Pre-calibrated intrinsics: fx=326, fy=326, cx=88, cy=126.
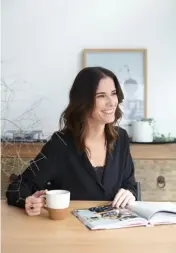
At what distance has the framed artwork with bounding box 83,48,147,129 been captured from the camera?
2559 mm

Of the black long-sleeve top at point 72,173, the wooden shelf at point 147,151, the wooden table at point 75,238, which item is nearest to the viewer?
the wooden table at point 75,238

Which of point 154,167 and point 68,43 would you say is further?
point 68,43

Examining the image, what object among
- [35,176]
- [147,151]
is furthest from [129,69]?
[35,176]

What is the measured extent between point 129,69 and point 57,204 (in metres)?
1.68

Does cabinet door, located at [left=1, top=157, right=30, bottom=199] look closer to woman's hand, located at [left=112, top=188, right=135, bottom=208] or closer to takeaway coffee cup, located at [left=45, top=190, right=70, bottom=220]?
takeaway coffee cup, located at [left=45, top=190, right=70, bottom=220]

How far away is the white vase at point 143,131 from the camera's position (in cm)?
242

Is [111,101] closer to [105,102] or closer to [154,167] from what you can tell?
[105,102]

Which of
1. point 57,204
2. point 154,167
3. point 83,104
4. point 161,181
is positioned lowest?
point 161,181

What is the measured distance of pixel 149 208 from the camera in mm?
1161

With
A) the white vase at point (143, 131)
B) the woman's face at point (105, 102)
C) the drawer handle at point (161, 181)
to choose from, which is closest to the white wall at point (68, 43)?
the white vase at point (143, 131)

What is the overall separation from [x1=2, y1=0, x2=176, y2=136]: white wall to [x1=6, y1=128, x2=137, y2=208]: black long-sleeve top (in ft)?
3.33

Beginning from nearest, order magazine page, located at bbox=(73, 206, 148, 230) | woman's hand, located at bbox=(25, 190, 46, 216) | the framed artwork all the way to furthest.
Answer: magazine page, located at bbox=(73, 206, 148, 230) < woman's hand, located at bbox=(25, 190, 46, 216) < the framed artwork

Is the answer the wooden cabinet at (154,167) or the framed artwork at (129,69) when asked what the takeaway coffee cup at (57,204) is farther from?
the framed artwork at (129,69)

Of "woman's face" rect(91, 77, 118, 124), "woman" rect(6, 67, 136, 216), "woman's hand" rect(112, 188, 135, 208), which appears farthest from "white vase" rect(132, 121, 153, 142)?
"woman's hand" rect(112, 188, 135, 208)
